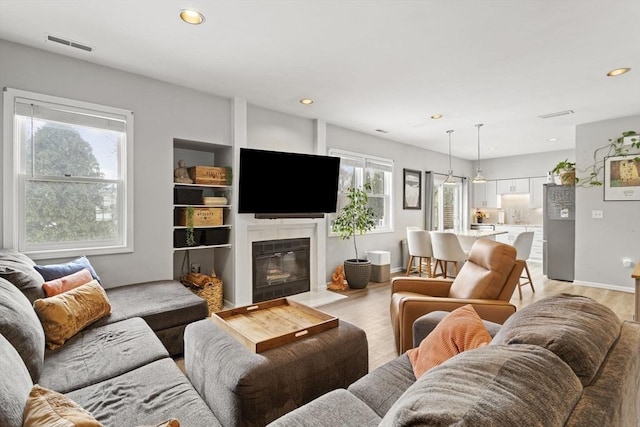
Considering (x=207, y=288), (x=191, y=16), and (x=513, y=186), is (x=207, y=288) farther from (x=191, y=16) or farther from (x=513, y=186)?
(x=513, y=186)

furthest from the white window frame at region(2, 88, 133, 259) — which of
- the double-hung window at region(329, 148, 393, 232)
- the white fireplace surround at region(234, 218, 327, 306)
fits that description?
the double-hung window at region(329, 148, 393, 232)

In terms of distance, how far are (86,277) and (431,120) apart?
4579 mm

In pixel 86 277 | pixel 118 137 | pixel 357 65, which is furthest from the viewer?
pixel 118 137

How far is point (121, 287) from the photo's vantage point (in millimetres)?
2996

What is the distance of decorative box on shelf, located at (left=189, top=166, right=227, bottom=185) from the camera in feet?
11.9

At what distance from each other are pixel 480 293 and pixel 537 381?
74.1 inches

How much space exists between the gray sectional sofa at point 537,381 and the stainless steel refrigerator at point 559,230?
516 cm

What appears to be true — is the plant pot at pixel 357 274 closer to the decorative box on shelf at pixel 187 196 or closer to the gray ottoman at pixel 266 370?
the decorative box on shelf at pixel 187 196

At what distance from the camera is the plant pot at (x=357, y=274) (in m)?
4.82

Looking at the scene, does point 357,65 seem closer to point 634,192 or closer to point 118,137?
point 118,137

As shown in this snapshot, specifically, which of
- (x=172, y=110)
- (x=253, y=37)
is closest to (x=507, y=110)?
(x=253, y=37)

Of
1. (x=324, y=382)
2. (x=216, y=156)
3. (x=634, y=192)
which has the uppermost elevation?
(x=216, y=156)

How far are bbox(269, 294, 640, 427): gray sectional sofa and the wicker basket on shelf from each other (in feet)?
8.78

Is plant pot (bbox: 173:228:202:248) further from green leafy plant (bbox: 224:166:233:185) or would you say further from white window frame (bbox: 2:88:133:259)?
green leafy plant (bbox: 224:166:233:185)
